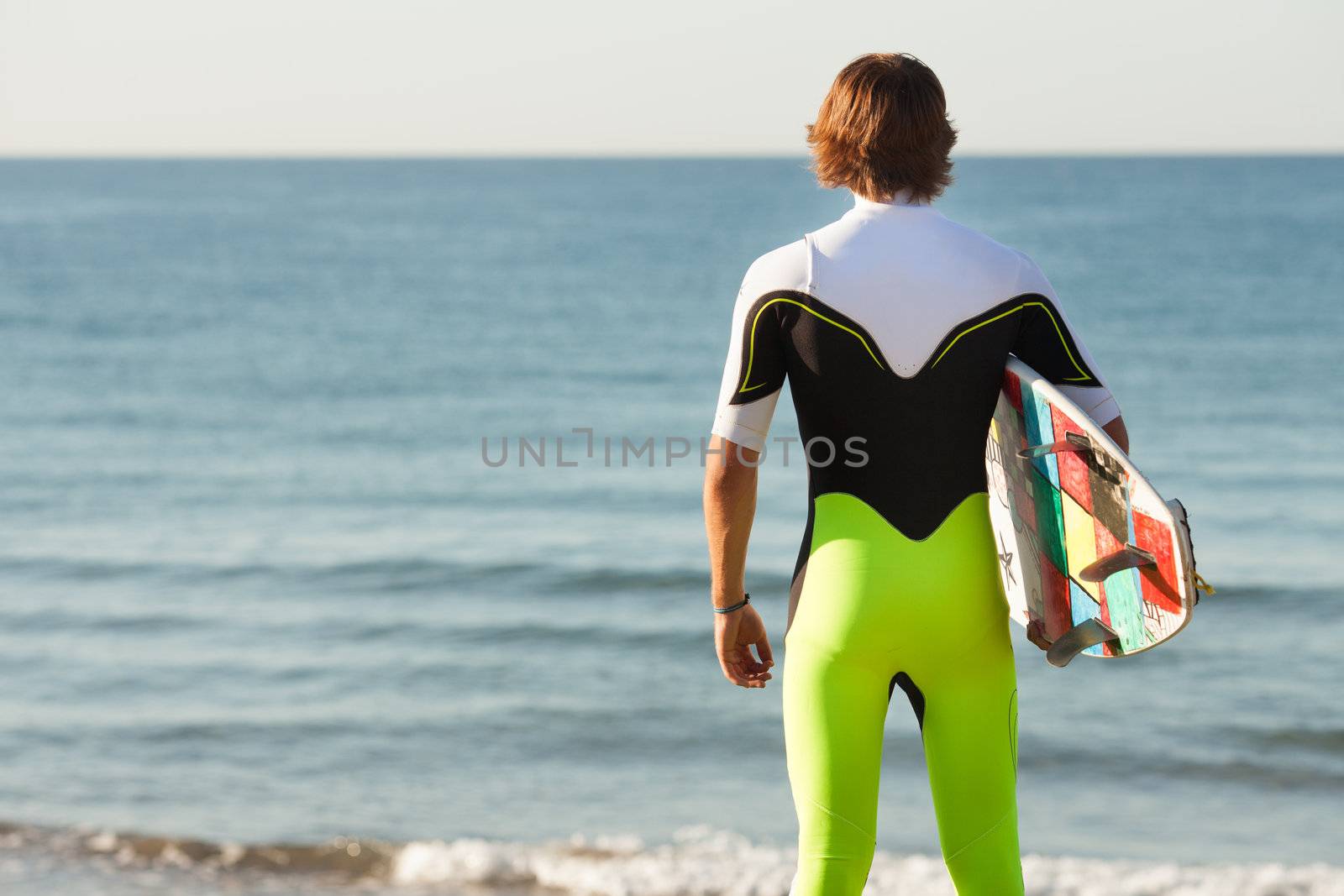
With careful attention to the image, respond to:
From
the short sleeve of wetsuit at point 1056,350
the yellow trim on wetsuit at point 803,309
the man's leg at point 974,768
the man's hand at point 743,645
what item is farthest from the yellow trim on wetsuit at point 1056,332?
the man's hand at point 743,645

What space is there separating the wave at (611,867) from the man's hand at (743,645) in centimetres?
337

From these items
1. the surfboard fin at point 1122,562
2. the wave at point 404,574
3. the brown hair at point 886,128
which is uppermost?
the brown hair at point 886,128

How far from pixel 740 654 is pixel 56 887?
4.14 meters

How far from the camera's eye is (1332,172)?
110 m

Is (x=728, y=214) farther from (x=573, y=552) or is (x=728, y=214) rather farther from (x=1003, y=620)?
(x=1003, y=620)

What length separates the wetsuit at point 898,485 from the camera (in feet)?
7.79

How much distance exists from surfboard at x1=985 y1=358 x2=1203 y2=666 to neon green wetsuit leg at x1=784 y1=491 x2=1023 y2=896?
14 cm

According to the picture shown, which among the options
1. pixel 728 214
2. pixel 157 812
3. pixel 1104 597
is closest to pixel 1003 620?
pixel 1104 597

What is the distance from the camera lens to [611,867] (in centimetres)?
593

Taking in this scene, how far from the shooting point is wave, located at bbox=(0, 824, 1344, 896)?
18.7ft

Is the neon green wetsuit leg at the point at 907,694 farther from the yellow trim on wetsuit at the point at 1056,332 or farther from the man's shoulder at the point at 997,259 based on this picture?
the man's shoulder at the point at 997,259

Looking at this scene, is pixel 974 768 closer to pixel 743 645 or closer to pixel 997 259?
pixel 743 645

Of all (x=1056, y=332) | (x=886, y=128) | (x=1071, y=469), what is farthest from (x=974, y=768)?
(x=886, y=128)

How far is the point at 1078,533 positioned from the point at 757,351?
2.25 ft
